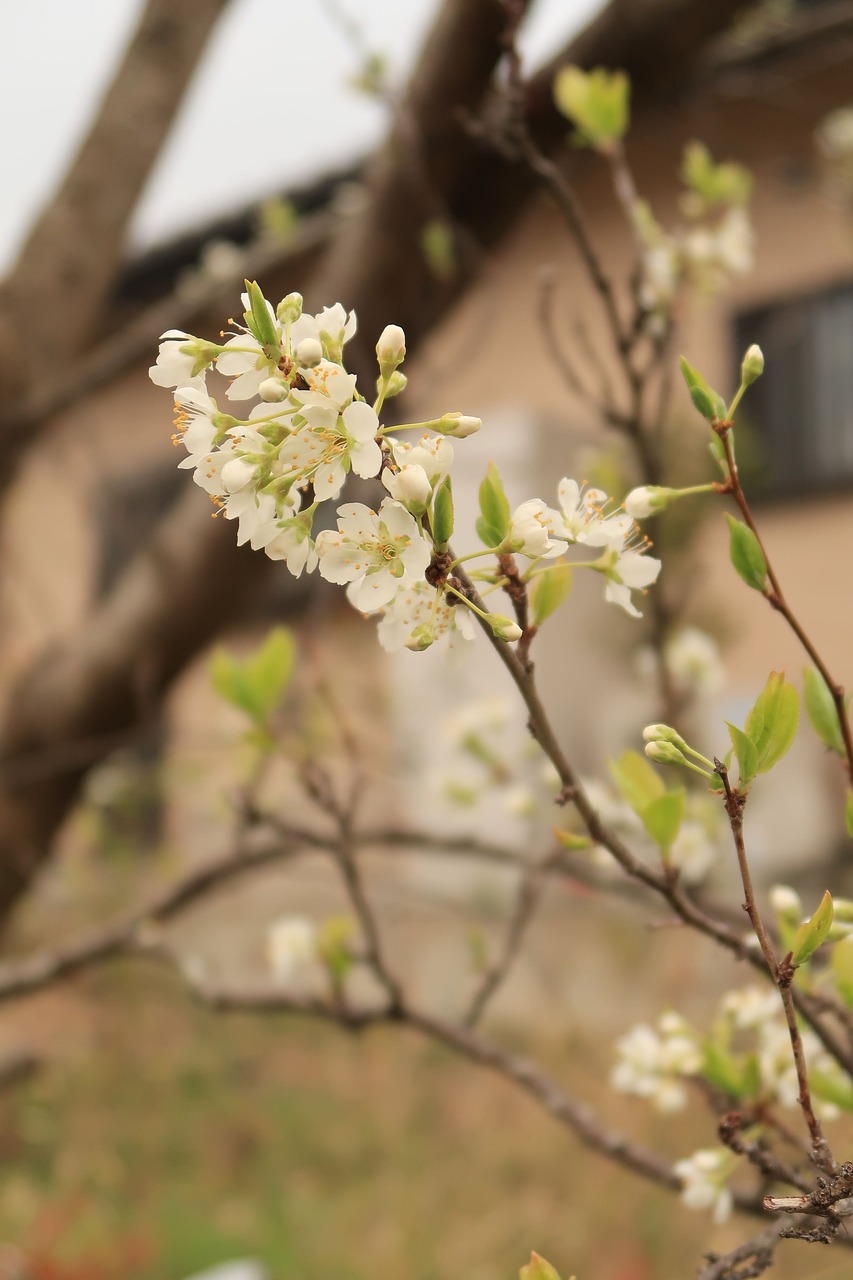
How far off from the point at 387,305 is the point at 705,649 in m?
0.68

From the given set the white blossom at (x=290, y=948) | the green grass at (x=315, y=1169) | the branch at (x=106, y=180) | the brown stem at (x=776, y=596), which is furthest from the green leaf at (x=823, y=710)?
the branch at (x=106, y=180)

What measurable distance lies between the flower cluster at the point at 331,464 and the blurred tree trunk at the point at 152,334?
42.3 inches

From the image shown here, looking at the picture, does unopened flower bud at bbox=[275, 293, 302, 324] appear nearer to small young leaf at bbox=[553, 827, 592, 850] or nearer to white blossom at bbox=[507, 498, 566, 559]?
white blossom at bbox=[507, 498, 566, 559]

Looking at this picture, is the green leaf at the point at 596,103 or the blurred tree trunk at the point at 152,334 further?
the blurred tree trunk at the point at 152,334

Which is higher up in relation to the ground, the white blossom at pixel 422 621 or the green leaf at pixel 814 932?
the white blossom at pixel 422 621

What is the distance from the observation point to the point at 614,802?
3.94 feet

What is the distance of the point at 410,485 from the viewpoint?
37 cm

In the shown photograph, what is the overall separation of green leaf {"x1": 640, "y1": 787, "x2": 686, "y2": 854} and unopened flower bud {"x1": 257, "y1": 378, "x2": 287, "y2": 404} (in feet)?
0.91

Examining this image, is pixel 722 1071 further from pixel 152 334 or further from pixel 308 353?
pixel 152 334

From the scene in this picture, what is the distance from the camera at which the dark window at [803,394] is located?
3158mm

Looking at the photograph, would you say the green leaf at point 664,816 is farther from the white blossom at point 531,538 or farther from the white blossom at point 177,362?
the white blossom at point 177,362

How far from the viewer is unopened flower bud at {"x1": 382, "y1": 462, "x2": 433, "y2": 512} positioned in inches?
14.4

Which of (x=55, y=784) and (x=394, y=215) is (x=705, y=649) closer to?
(x=394, y=215)

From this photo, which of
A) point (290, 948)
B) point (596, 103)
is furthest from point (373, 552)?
point (290, 948)
